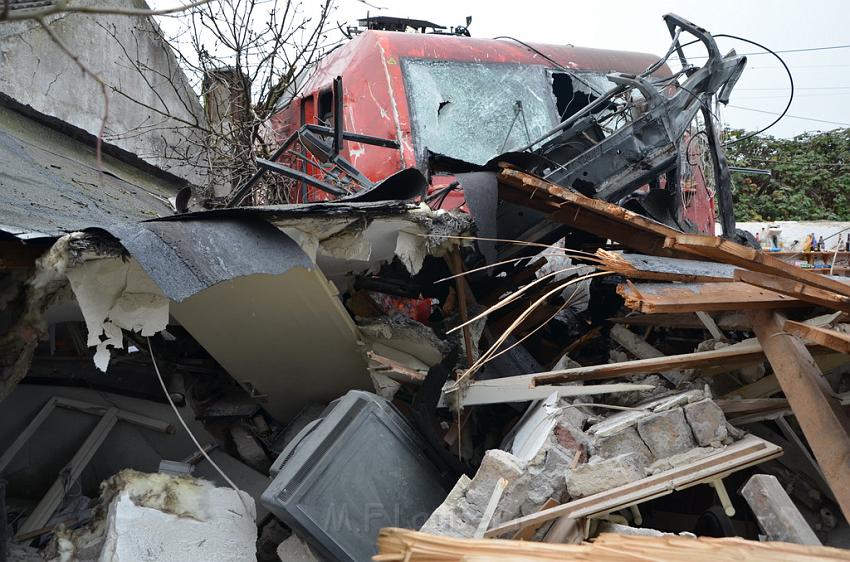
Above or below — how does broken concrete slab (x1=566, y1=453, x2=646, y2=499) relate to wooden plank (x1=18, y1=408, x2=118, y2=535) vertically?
above

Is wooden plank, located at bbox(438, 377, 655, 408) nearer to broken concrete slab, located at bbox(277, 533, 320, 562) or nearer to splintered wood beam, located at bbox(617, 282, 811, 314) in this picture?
splintered wood beam, located at bbox(617, 282, 811, 314)

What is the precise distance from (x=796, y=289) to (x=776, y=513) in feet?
2.78

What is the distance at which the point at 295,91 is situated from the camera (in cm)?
893

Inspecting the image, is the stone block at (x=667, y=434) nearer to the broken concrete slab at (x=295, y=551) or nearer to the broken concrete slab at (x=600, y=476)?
the broken concrete slab at (x=600, y=476)

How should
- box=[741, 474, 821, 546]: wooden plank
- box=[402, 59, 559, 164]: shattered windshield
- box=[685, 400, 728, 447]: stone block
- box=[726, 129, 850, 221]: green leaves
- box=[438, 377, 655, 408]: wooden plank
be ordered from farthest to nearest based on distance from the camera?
box=[726, 129, 850, 221]: green leaves
box=[402, 59, 559, 164]: shattered windshield
box=[438, 377, 655, 408]: wooden plank
box=[685, 400, 728, 447]: stone block
box=[741, 474, 821, 546]: wooden plank

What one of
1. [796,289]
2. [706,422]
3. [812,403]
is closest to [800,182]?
[706,422]

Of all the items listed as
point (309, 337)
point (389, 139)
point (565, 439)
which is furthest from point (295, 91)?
point (565, 439)

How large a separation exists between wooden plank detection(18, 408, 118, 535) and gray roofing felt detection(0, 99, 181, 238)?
1.60 m

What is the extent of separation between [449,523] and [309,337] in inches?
77.1

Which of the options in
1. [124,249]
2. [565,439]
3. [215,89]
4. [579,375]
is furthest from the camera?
[215,89]

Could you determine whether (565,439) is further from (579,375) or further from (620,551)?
(620,551)

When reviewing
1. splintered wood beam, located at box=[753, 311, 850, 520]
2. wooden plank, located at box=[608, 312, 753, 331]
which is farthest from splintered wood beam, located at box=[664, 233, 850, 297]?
wooden plank, located at box=[608, 312, 753, 331]

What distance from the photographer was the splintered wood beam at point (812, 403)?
9.60 ft

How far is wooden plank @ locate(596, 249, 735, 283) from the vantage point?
2.86m
